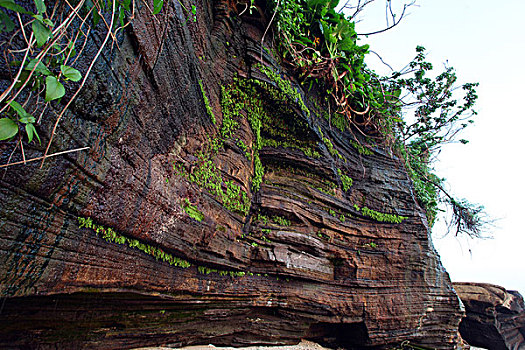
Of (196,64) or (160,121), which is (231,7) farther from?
(160,121)

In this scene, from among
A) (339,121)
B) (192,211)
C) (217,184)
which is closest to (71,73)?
(192,211)

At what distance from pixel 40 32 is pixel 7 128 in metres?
0.53

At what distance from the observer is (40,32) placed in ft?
A: 4.52

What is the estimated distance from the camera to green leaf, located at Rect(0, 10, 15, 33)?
1.34 meters

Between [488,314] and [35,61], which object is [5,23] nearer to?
[35,61]

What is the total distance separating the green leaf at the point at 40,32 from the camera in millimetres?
1360

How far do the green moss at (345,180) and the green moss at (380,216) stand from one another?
471mm

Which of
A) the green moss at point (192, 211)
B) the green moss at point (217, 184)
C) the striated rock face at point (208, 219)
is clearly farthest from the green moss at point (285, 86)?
the green moss at point (192, 211)

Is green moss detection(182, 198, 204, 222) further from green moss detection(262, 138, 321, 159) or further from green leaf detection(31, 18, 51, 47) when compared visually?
green moss detection(262, 138, 321, 159)

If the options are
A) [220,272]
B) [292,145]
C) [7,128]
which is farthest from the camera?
[292,145]

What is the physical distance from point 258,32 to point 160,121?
318cm

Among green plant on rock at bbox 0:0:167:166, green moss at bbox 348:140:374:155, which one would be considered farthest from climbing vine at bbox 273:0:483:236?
green plant on rock at bbox 0:0:167:166

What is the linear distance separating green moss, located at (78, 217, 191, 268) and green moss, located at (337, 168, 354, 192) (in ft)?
13.6

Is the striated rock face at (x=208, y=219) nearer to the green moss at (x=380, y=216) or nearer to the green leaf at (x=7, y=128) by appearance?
the green moss at (x=380, y=216)
